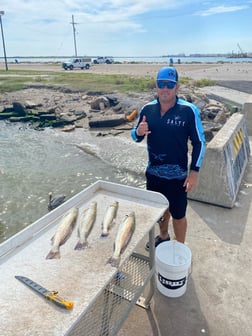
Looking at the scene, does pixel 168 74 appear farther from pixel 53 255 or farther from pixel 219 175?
pixel 219 175

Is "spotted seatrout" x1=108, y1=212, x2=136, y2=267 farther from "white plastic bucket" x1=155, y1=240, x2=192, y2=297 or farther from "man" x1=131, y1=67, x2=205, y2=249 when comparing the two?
"man" x1=131, y1=67, x2=205, y2=249

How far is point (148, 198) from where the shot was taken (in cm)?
292

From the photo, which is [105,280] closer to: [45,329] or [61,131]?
[45,329]

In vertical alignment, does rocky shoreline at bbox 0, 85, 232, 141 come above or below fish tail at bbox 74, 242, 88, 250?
above

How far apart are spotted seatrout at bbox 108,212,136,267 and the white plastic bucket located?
0.84m

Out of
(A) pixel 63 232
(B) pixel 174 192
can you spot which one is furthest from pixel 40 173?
(A) pixel 63 232

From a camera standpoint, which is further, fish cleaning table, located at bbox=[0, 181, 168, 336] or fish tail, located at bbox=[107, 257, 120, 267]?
fish tail, located at bbox=[107, 257, 120, 267]

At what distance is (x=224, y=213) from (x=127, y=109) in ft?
34.6

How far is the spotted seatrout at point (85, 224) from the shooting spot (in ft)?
7.52

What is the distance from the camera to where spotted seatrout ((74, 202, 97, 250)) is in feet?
7.52

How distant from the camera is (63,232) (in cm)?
238

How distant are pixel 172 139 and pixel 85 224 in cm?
151

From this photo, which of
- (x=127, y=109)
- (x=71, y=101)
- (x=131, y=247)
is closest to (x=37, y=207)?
(x=131, y=247)

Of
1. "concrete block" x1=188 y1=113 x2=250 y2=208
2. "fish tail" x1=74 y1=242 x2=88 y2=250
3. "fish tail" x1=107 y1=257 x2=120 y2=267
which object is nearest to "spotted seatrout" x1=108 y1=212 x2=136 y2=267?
"fish tail" x1=107 y1=257 x2=120 y2=267
